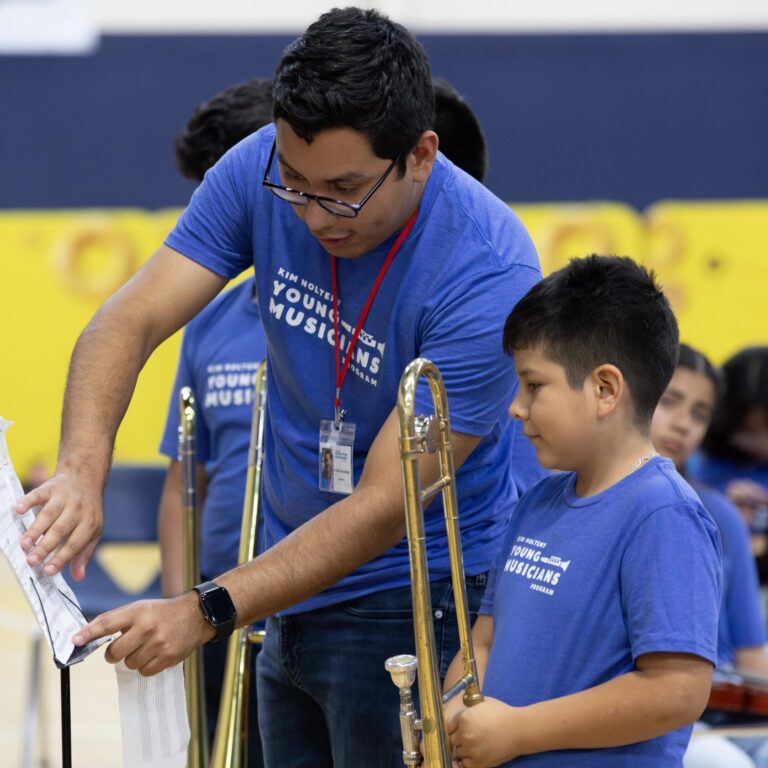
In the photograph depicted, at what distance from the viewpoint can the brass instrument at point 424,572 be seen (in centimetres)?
158

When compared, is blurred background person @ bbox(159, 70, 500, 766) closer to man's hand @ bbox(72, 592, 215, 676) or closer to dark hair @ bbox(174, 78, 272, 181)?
dark hair @ bbox(174, 78, 272, 181)

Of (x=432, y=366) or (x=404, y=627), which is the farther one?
(x=404, y=627)

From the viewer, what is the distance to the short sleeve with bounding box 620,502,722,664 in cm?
155

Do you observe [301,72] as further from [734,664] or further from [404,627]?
[734,664]

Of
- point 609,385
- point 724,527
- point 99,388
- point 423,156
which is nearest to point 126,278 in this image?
point 724,527

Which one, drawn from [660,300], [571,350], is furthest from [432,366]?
[660,300]

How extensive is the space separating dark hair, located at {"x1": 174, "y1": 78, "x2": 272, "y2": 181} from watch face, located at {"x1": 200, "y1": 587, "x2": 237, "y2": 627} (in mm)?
1253

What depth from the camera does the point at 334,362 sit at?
76.8 inches

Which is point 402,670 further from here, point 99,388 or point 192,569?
point 192,569

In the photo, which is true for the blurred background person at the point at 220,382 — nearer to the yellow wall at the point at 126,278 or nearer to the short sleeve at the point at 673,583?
the short sleeve at the point at 673,583

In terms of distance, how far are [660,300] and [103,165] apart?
5.70 meters

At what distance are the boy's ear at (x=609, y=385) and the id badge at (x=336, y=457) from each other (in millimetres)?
Answer: 415

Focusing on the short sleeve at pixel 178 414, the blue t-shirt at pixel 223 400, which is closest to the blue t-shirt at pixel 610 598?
the blue t-shirt at pixel 223 400

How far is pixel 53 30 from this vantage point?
6961 millimetres
